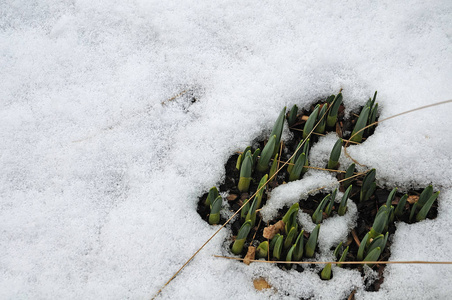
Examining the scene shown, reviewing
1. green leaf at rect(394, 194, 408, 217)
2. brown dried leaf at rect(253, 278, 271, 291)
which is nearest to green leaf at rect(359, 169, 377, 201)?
green leaf at rect(394, 194, 408, 217)

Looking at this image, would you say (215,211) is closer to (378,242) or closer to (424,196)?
(378,242)

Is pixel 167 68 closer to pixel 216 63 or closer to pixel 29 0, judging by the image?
pixel 216 63

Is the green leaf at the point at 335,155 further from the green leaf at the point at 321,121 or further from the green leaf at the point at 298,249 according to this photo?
the green leaf at the point at 298,249

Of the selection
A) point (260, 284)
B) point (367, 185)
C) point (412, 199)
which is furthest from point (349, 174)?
point (260, 284)

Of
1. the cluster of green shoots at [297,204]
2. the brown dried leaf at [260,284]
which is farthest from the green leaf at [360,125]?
the brown dried leaf at [260,284]

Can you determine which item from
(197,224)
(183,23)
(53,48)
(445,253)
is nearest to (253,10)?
(183,23)
